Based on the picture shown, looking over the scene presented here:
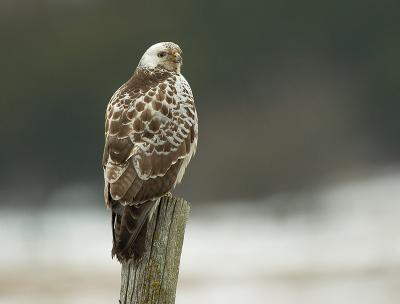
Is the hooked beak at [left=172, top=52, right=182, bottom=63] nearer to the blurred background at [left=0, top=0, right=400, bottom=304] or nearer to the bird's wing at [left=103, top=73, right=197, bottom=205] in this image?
the bird's wing at [left=103, top=73, right=197, bottom=205]

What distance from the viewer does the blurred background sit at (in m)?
30.9

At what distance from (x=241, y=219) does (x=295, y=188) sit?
7.34ft

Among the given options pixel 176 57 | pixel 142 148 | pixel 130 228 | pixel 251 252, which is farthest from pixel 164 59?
pixel 251 252

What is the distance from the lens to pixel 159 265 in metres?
9.45

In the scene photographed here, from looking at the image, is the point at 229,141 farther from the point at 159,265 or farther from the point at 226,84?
the point at 159,265

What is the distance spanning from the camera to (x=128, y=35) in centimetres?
4478

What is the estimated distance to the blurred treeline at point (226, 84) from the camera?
130 feet

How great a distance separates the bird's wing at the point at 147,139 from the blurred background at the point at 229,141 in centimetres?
1542

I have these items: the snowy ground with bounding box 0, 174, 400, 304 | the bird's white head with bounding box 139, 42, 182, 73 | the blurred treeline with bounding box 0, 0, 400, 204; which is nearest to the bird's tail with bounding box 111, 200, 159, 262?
the bird's white head with bounding box 139, 42, 182, 73

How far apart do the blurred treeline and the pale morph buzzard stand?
25133 mm

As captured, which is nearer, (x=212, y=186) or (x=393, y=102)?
(x=212, y=186)

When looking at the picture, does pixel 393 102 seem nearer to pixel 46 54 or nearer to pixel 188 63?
pixel 188 63

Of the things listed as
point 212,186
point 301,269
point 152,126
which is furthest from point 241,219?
point 152,126

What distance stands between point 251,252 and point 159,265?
2300cm
